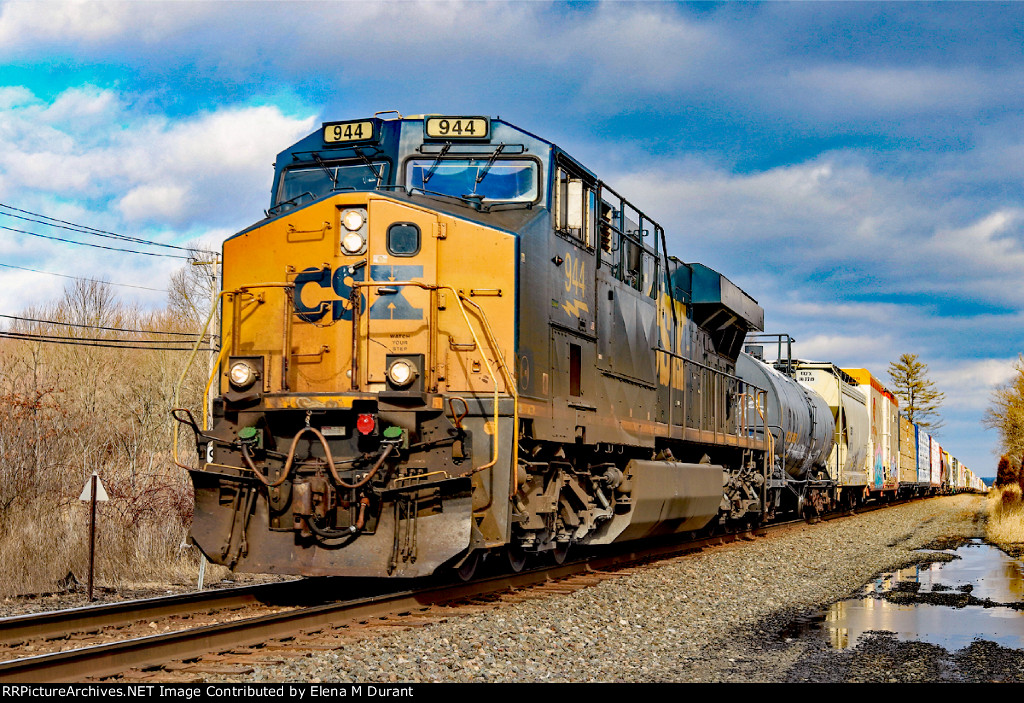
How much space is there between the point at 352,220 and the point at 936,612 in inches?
245

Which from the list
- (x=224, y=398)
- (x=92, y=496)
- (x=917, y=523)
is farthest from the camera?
(x=917, y=523)

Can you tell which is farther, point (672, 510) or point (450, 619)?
point (672, 510)

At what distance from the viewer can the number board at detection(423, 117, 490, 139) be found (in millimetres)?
8680

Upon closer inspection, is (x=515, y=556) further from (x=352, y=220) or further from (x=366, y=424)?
(x=352, y=220)

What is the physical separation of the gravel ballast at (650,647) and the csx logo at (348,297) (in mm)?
2526

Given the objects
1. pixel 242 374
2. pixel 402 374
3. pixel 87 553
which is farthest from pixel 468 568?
pixel 87 553

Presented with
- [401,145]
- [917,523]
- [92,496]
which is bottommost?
[917,523]

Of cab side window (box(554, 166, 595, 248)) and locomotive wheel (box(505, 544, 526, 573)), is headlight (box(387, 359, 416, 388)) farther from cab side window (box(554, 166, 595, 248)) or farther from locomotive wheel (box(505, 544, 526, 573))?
locomotive wheel (box(505, 544, 526, 573))

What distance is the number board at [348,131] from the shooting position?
8859 millimetres

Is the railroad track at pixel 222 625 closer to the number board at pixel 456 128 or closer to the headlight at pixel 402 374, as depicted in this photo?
the headlight at pixel 402 374
